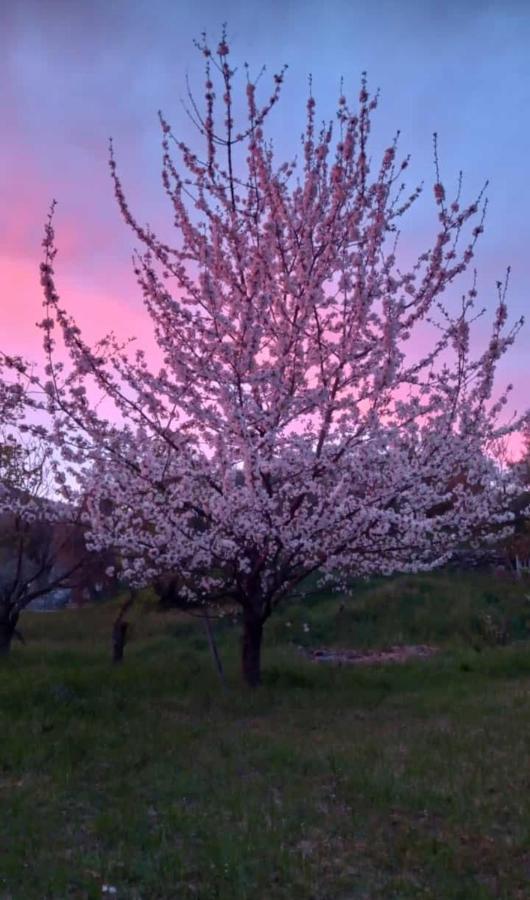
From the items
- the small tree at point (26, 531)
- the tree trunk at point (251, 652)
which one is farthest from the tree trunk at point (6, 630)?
the tree trunk at point (251, 652)

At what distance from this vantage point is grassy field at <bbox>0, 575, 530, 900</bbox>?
500cm

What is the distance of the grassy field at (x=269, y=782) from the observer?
16.4 feet

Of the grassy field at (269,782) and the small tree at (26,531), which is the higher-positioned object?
the small tree at (26,531)

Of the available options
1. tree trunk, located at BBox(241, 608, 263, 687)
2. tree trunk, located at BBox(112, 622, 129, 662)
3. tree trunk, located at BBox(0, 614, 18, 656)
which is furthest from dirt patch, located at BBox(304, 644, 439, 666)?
tree trunk, located at BBox(0, 614, 18, 656)

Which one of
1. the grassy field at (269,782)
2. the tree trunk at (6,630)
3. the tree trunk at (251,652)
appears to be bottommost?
the grassy field at (269,782)

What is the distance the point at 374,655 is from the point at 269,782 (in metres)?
9.85

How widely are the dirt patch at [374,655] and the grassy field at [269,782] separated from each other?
4.00 feet

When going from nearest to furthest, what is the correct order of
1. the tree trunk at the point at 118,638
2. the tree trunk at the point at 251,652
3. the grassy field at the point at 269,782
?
1. the grassy field at the point at 269,782
2. the tree trunk at the point at 251,652
3. the tree trunk at the point at 118,638

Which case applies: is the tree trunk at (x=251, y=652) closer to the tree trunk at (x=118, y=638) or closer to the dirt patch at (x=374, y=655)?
the dirt patch at (x=374, y=655)

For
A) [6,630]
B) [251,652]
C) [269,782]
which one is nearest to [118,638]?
[6,630]

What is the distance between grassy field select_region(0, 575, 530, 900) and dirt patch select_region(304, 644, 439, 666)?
4.00ft

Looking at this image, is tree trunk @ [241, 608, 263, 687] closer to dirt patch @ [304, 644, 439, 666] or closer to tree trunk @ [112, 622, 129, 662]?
dirt patch @ [304, 644, 439, 666]

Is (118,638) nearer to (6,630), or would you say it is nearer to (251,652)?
(6,630)

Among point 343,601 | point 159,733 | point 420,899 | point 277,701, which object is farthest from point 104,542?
point 343,601
